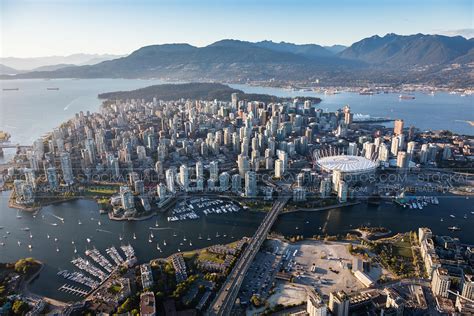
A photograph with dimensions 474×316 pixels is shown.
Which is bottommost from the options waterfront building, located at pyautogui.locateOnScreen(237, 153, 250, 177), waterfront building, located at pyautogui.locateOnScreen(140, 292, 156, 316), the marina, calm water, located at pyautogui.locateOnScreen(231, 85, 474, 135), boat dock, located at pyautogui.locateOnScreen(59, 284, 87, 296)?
boat dock, located at pyautogui.locateOnScreen(59, 284, 87, 296)

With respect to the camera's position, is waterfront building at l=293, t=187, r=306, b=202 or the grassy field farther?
waterfront building at l=293, t=187, r=306, b=202

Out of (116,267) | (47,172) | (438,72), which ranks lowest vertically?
(116,267)

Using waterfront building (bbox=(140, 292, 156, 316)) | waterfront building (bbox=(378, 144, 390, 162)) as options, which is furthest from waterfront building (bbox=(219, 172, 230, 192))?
waterfront building (bbox=(378, 144, 390, 162))

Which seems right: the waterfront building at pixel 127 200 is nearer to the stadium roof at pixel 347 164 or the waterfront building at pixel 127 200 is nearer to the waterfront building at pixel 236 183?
the waterfront building at pixel 236 183

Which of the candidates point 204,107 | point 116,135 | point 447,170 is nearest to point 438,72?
point 204,107

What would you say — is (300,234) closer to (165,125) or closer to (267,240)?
(267,240)

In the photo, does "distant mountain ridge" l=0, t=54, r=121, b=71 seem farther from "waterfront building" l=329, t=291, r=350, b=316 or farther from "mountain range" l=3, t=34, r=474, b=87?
"waterfront building" l=329, t=291, r=350, b=316
